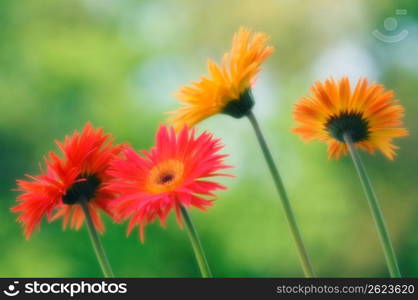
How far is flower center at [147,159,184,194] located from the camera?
1.11 feet

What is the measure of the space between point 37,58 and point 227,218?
2.31ft

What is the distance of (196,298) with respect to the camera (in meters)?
0.39

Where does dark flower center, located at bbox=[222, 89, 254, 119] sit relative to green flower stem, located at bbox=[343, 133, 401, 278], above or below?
above

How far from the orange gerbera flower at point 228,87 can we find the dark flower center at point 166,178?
0.04 m

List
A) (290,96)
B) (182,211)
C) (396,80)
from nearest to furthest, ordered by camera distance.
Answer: (182,211), (396,80), (290,96)

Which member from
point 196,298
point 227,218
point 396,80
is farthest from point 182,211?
point 227,218

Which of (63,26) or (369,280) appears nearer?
(369,280)

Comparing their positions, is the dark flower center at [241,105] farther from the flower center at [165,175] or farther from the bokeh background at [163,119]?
the bokeh background at [163,119]

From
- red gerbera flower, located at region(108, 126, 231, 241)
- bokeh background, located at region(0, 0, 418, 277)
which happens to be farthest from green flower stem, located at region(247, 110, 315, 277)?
bokeh background, located at region(0, 0, 418, 277)

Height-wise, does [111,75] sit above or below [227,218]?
above

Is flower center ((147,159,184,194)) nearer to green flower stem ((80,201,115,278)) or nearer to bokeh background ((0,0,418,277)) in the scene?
green flower stem ((80,201,115,278))

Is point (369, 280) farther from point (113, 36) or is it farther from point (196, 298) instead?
point (113, 36)

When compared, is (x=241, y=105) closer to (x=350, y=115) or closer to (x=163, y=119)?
(x=350, y=115)

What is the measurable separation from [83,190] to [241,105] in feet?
0.34
